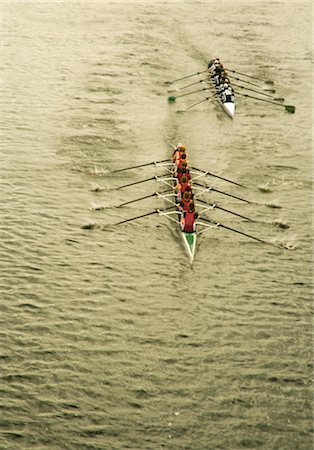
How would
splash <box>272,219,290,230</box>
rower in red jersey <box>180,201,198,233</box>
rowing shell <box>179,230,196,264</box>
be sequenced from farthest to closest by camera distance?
splash <box>272,219,290,230</box>, rower in red jersey <box>180,201,198,233</box>, rowing shell <box>179,230,196,264</box>

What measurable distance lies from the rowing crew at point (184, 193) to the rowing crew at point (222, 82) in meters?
7.26

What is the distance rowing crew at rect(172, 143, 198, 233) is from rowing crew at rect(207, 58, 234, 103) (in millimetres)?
7259

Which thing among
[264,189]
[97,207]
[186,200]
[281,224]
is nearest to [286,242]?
[281,224]

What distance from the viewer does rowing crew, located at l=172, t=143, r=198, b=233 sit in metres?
15.5

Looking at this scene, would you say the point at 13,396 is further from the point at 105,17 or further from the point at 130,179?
the point at 105,17

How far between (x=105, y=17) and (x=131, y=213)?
26.8 m

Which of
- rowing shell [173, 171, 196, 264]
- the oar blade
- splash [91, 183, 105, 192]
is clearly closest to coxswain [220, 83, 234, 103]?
the oar blade

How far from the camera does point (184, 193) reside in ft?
53.0

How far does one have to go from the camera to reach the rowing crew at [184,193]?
15453mm

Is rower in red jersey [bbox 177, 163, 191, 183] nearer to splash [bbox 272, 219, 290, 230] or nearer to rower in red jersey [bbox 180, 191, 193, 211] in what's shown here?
rower in red jersey [bbox 180, 191, 193, 211]

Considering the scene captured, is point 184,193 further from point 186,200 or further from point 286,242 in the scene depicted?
point 286,242

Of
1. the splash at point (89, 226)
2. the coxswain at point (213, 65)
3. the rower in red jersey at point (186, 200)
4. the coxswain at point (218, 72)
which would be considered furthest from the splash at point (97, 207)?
the coxswain at point (213, 65)

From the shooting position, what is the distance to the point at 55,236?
15.6 metres

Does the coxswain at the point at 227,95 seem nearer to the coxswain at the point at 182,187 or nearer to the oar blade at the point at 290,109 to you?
the oar blade at the point at 290,109
